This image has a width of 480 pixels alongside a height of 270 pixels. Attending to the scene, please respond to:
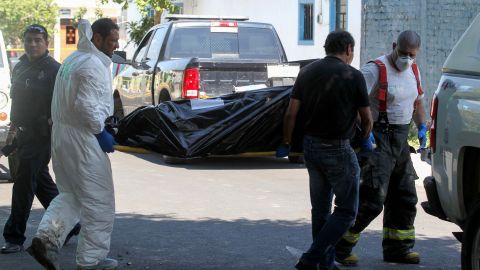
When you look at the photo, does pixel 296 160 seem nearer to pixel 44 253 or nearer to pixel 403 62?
pixel 403 62

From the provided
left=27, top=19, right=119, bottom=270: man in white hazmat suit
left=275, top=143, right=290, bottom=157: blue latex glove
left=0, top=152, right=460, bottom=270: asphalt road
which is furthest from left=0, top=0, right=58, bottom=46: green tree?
left=275, top=143, right=290, bottom=157: blue latex glove

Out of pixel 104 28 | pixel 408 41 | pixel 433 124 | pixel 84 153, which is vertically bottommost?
pixel 84 153

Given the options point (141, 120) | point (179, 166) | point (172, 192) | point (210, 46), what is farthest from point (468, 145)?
point (210, 46)

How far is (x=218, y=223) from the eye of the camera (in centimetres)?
942

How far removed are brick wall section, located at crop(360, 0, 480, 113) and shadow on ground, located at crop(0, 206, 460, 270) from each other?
8.98m

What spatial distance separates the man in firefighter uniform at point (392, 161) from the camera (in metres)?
7.36

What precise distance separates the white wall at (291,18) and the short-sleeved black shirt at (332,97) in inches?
580

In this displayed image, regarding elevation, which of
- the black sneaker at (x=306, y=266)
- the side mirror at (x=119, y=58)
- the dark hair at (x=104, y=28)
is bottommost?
the black sneaker at (x=306, y=266)

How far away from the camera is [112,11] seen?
61562mm

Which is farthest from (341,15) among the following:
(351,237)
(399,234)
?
(351,237)

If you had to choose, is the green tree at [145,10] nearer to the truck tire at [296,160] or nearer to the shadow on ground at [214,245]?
the truck tire at [296,160]

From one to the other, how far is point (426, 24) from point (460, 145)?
12407 mm

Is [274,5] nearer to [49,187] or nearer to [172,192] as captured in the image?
[172,192]

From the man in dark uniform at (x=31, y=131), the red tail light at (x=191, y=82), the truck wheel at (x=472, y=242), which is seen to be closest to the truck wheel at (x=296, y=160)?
the red tail light at (x=191, y=82)
